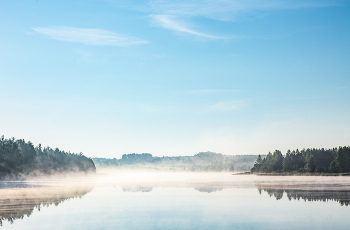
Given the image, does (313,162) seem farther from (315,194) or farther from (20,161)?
(315,194)

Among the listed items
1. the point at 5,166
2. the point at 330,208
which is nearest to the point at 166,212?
the point at 330,208

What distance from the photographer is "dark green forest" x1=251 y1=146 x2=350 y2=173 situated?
157 meters

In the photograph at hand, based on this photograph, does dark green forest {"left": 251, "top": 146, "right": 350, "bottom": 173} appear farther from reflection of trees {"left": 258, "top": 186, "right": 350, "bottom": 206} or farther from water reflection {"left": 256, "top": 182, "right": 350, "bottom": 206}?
reflection of trees {"left": 258, "top": 186, "right": 350, "bottom": 206}

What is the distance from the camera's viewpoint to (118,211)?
104 feet

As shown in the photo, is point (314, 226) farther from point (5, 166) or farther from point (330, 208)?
point (5, 166)

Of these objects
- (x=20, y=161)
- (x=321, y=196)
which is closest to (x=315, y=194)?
(x=321, y=196)

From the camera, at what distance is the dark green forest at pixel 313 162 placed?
157125mm

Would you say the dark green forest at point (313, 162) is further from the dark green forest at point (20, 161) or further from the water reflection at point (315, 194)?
the dark green forest at point (20, 161)

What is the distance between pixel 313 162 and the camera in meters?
167

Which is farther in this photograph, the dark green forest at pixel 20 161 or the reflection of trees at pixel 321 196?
the dark green forest at pixel 20 161

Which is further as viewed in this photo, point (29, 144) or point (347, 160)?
point (29, 144)

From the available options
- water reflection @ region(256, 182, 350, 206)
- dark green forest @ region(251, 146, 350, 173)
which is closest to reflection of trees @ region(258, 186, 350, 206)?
water reflection @ region(256, 182, 350, 206)

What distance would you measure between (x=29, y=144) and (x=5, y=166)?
144 ft

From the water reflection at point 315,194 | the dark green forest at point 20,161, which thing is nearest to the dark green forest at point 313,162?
the water reflection at point 315,194
